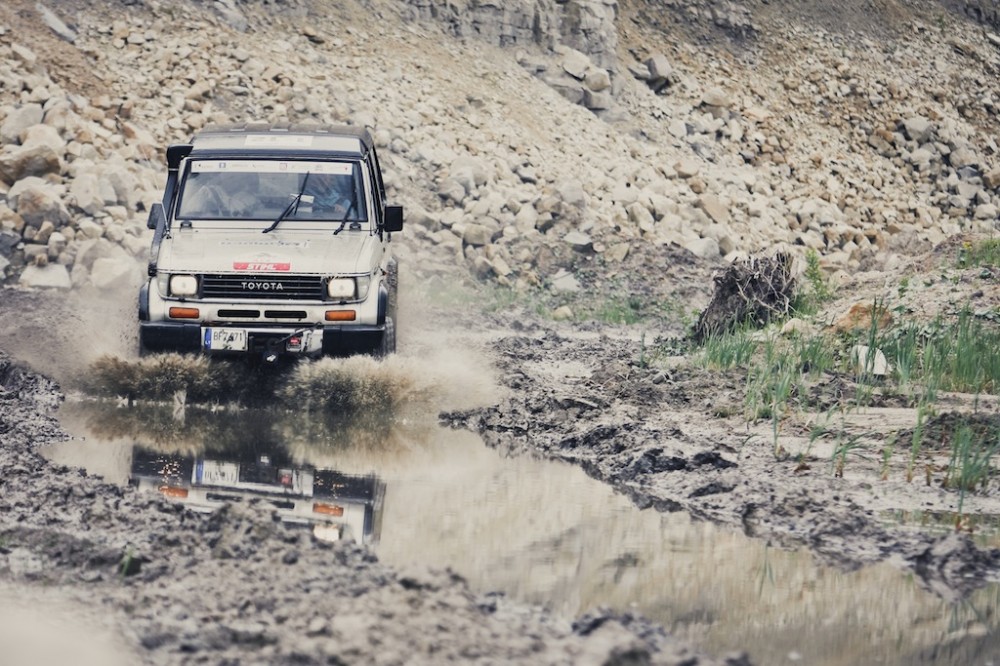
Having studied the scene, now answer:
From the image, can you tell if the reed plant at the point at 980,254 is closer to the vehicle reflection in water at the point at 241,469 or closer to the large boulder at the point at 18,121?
the vehicle reflection in water at the point at 241,469

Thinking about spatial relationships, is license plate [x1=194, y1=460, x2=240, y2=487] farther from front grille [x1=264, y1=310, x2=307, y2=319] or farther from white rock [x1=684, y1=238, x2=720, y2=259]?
white rock [x1=684, y1=238, x2=720, y2=259]

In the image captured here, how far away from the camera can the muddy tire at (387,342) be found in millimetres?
11078

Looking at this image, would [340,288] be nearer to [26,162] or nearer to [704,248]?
[26,162]

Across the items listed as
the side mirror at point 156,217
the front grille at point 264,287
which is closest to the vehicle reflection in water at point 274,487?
the front grille at point 264,287

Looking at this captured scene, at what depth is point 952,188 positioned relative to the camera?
121 ft

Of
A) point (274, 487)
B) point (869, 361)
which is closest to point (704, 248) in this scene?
point (869, 361)

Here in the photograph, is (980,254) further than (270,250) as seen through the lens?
Yes

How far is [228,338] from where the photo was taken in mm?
10898

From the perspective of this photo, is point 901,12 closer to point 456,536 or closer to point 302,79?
point 302,79

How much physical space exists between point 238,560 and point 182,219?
6060 mm

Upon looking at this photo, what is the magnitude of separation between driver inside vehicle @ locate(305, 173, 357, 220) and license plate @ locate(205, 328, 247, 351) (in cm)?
143

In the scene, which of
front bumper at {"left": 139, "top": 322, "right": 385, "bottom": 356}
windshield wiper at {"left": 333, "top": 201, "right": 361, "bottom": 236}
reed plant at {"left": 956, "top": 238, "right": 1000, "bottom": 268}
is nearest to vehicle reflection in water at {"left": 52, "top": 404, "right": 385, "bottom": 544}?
front bumper at {"left": 139, "top": 322, "right": 385, "bottom": 356}

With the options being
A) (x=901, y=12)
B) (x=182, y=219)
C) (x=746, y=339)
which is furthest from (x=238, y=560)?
(x=901, y=12)

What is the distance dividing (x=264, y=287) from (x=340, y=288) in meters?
0.59
